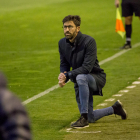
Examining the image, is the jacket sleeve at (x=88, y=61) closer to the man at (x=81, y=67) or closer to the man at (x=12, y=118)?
the man at (x=81, y=67)

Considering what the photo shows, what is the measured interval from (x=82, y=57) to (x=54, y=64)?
569 cm

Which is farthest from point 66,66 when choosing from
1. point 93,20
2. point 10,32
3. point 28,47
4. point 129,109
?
point 93,20

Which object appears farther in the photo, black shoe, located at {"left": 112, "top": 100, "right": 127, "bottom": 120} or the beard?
black shoe, located at {"left": 112, "top": 100, "right": 127, "bottom": 120}

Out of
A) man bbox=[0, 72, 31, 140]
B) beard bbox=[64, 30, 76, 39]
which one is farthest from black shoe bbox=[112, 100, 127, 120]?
man bbox=[0, 72, 31, 140]

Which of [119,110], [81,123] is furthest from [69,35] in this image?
[119,110]

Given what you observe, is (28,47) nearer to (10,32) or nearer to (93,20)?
(10,32)

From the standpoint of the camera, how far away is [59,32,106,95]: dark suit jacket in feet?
17.8

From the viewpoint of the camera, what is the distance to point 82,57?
5.55 m

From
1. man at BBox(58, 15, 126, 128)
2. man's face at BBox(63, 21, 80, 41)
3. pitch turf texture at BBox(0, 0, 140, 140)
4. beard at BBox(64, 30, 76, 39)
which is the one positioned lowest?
pitch turf texture at BBox(0, 0, 140, 140)

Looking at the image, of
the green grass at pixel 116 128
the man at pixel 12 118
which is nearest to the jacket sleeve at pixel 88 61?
the green grass at pixel 116 128

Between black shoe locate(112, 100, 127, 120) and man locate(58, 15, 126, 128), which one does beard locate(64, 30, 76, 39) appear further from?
black shoe locate(112, 100, 127, 120)

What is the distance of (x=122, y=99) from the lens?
7230 millimetres

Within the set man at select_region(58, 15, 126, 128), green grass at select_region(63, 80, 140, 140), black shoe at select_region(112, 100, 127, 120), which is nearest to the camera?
green grass at select_region(63, 80, 140, 140)

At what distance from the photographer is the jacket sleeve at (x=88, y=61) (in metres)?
5.40
